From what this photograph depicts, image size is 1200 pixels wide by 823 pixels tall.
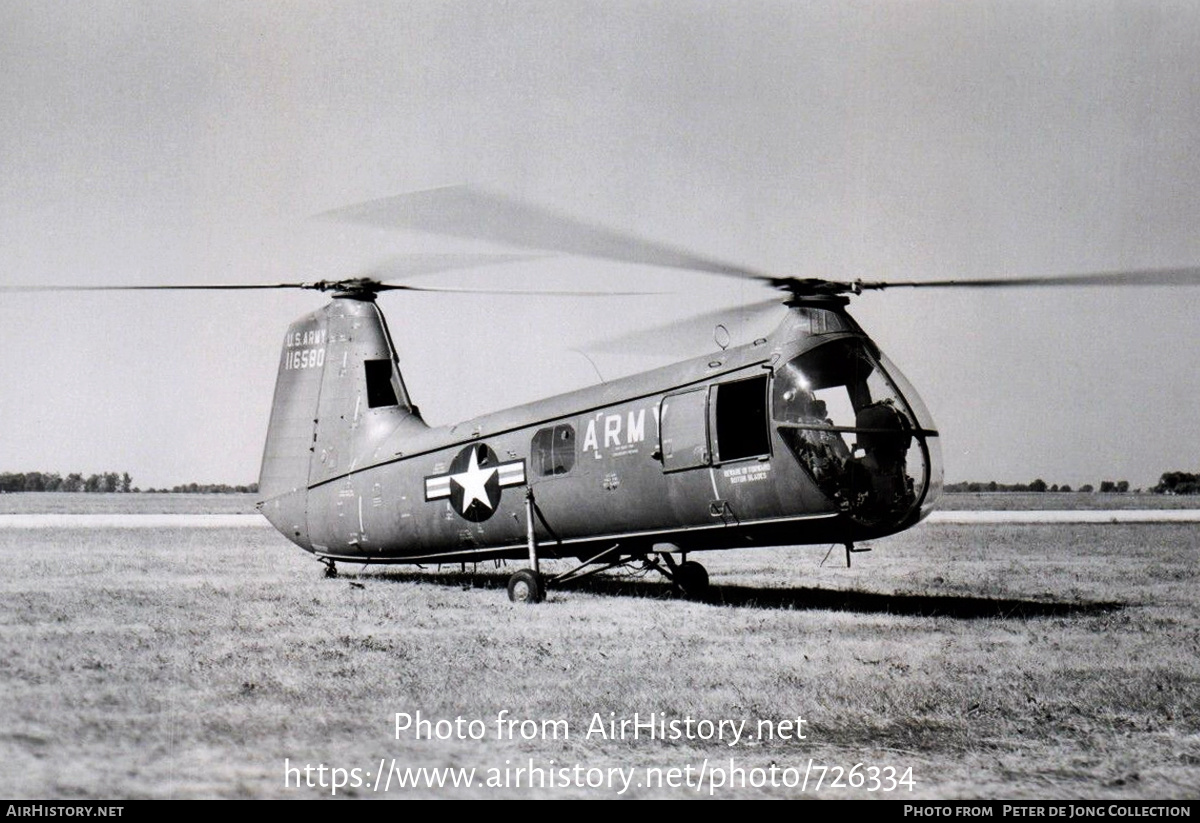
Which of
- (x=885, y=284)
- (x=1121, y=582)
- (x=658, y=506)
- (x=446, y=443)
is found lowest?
(x=1121, y=582)

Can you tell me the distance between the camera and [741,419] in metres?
11.9

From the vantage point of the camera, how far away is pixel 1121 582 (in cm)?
1541

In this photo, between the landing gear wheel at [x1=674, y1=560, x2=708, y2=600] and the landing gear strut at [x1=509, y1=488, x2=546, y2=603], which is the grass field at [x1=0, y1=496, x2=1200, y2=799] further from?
the landing gear strut at [x1=509, y1=488, x2=546, y2=603]

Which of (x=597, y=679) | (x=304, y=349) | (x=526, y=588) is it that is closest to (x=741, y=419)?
(x=526, y=588)

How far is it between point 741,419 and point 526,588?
3.60 m

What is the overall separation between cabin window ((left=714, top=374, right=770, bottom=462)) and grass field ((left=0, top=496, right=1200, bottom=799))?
74.3 inches

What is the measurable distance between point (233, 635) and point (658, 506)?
493cm

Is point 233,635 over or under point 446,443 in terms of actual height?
under

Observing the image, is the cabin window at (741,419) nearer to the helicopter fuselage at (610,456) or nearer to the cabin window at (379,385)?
the helicopter fuselage at (610,456)

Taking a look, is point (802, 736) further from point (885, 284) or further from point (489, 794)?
point (885, 284)

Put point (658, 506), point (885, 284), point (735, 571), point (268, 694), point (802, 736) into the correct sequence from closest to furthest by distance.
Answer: point (802, 736), point (268, 694), point (885, 284), point (658, 506), point (735, 571)

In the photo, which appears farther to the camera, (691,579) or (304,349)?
(304,349)

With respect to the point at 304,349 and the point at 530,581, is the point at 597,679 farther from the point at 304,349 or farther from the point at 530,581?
the point at 304,349
